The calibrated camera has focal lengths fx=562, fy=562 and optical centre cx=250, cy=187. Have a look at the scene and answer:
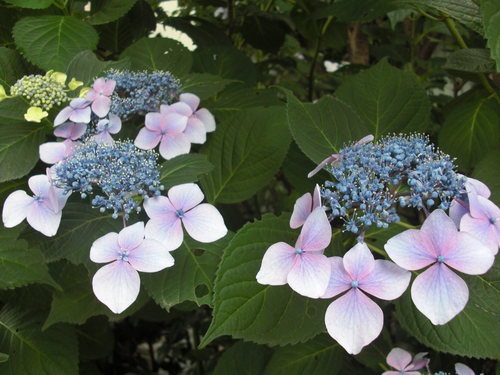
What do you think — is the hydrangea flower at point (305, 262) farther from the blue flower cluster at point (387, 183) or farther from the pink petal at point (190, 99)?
the pink petal at point (190, 99)

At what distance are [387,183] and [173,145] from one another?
0.37 m

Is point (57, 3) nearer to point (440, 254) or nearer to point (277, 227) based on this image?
point (277, 227)

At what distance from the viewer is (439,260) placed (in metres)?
0.56

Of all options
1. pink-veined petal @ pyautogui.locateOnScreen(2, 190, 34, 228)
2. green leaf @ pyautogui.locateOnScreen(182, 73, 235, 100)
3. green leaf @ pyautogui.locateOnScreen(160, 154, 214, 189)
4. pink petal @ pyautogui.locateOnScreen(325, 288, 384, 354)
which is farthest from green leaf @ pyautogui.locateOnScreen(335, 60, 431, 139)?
pink-veined petal @ pyautogui.locateOnScreen(2, 190, 34, 228)

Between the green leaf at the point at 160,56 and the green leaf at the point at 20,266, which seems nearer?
the green leaf at the point at 20,266

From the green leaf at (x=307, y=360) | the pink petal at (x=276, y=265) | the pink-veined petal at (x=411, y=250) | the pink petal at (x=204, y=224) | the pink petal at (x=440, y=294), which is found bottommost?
the green leaf at (x=307, y=360)

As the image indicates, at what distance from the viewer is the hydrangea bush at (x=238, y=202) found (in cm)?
59

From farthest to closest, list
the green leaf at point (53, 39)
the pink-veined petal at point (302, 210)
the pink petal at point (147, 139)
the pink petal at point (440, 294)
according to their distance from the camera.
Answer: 1. the green leaf at point (53, 39)
2. the pink petal at point (147, 139)
3. the pink-veined petal at point (302, 210)
4. the pink petal at point (440, 294)

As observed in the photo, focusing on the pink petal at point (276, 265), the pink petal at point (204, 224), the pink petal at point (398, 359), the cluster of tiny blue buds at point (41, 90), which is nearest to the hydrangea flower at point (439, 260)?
the pink petal at point (276, 265)

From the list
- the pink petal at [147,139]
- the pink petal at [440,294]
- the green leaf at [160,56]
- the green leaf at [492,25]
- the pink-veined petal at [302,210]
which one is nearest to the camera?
the pink petal at [440,294]

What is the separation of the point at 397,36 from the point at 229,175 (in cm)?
93

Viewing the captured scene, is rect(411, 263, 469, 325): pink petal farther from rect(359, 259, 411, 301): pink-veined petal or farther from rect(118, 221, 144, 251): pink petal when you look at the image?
rect(118, 221, 144, 251): pink petal

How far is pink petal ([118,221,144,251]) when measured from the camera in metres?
0.64

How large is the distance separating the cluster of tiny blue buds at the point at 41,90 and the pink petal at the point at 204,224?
320 millimetres
